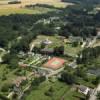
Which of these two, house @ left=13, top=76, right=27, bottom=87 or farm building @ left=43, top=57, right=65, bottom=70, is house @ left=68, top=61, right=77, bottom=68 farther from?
house @ left=13, top=76, right=27, bottom=87

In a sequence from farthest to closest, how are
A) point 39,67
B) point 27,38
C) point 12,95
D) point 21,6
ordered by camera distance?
point 21,6 < point 27,38 < point 39,67 < point 12,95

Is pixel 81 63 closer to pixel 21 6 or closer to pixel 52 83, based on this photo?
pixel 52 83

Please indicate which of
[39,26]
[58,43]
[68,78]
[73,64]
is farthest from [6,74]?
[39,26]

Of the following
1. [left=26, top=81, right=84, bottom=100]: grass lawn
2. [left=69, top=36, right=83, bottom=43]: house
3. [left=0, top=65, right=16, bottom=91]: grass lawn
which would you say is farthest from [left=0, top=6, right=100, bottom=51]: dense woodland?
[left=26, top=81, right=84, bottom=100]: grass lawn

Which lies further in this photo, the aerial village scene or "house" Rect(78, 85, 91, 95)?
the aerial village scene

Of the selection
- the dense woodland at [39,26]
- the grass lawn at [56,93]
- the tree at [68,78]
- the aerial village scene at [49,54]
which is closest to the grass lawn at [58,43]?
the aerial village scene at [49,54]

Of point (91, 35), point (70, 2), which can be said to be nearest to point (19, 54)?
point (91, 35)
